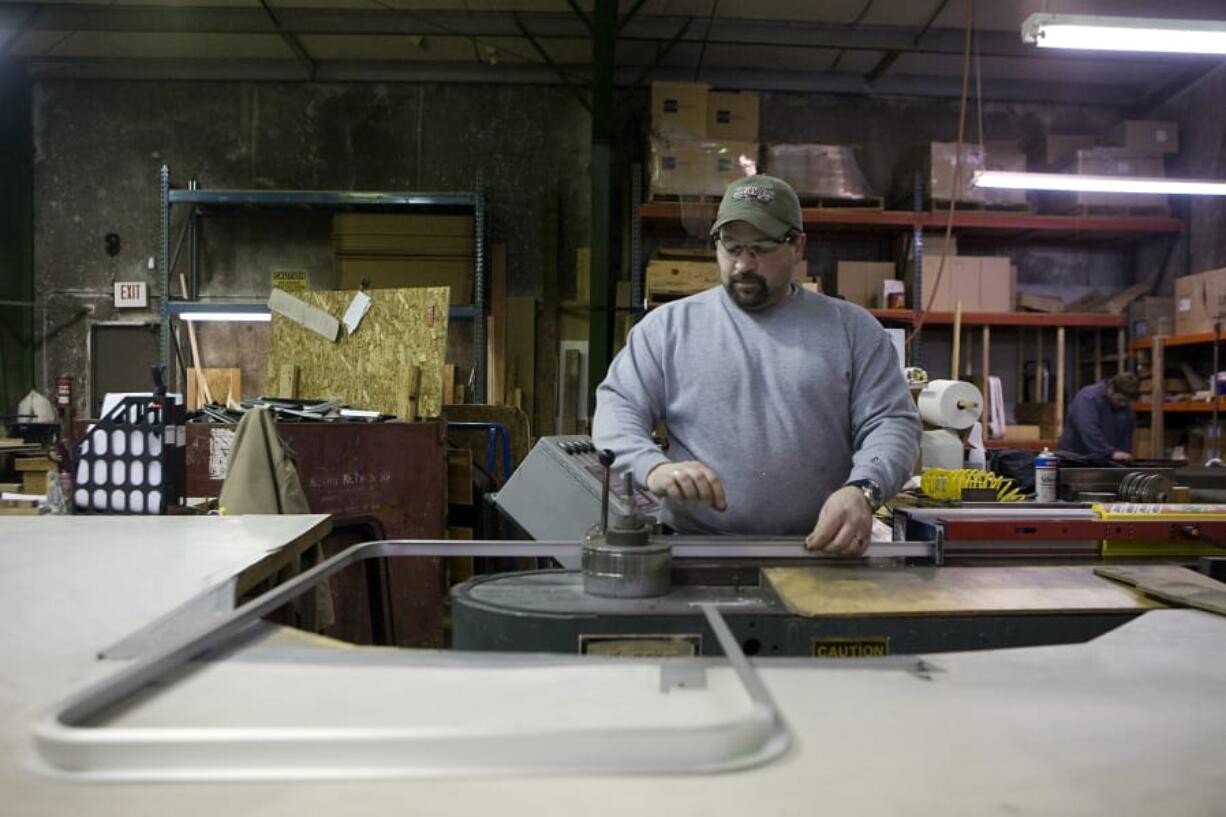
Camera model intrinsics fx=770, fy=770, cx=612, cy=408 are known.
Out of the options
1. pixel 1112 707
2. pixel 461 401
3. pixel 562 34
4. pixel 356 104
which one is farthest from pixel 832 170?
pixel 1112 707

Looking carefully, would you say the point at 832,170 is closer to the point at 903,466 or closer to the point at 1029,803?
the point at 903,466

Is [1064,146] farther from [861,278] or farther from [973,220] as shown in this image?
[861,278]

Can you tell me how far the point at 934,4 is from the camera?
15.8ft

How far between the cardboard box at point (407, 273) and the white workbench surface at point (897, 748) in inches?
179

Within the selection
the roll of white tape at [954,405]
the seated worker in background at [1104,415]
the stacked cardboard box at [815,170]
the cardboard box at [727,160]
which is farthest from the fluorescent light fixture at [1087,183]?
the roll of white tape at [954,405]

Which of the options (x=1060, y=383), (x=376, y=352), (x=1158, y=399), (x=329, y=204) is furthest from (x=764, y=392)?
(x=1158, y=399)

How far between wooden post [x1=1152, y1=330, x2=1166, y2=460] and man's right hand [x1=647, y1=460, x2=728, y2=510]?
5020mm

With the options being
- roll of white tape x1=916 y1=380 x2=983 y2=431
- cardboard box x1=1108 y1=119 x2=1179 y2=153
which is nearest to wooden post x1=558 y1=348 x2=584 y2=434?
roll of white tape x1=916 y1=380 x2=983 y2=431

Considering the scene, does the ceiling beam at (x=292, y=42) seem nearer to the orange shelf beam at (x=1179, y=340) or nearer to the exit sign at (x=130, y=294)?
the exit sign at (x=130, y=294)

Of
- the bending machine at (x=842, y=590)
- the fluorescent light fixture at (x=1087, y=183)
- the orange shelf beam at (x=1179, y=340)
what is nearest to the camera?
the bending machine at (x=842, y=590)

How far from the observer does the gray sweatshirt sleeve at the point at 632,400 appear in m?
1.62

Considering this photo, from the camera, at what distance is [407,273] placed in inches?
211

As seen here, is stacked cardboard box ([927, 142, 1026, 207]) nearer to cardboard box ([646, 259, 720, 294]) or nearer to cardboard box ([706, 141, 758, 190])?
cardboard box ([706, 141, 758, 190])

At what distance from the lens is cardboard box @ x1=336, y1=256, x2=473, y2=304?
531 centimetres
